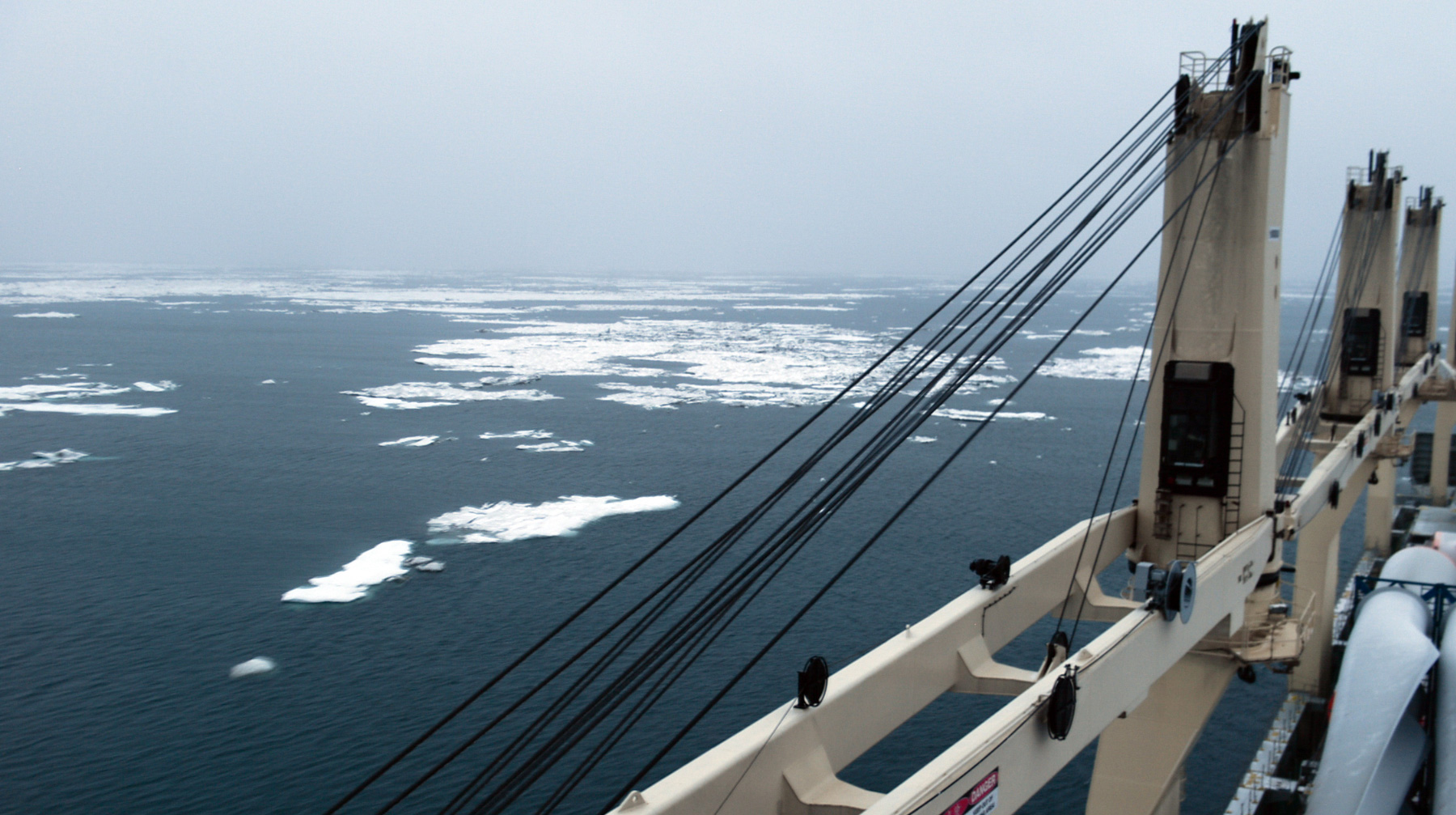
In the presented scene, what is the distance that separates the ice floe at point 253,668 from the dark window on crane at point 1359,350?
68.8ft

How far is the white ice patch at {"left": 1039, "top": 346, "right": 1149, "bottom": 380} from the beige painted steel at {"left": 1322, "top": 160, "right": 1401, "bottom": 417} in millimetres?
25283

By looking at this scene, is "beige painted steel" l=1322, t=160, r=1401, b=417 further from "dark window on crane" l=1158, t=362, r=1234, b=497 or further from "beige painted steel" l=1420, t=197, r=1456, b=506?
"dark window on crane" l=1158, t=362, r=1234, b=497

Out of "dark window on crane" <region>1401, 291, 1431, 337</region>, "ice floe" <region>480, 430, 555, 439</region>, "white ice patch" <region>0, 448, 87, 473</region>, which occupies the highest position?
"dark window on crane" <region>1401, 291, 1431, 337</region>

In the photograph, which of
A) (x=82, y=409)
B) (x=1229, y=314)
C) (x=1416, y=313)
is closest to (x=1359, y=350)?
(x=1416, y=313)

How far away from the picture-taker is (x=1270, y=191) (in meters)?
10.2

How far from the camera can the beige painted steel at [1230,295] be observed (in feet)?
33.6

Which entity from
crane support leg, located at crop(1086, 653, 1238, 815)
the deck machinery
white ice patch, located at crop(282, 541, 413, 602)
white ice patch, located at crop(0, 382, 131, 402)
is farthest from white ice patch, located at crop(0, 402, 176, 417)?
crane support leg, located at crop(1086, 653, 1238, 815)


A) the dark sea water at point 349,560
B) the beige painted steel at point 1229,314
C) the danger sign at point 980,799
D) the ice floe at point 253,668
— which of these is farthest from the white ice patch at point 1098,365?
the danger sign at point 980,799

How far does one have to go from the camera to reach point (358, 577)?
2038cm

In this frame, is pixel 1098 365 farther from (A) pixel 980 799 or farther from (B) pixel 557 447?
(A) pixel 980 799

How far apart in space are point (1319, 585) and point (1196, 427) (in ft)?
31.2

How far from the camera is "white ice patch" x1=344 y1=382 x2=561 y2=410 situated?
4081 cm

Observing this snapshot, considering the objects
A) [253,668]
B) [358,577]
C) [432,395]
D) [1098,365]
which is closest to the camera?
[253,668]

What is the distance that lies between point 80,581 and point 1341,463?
855 inches
